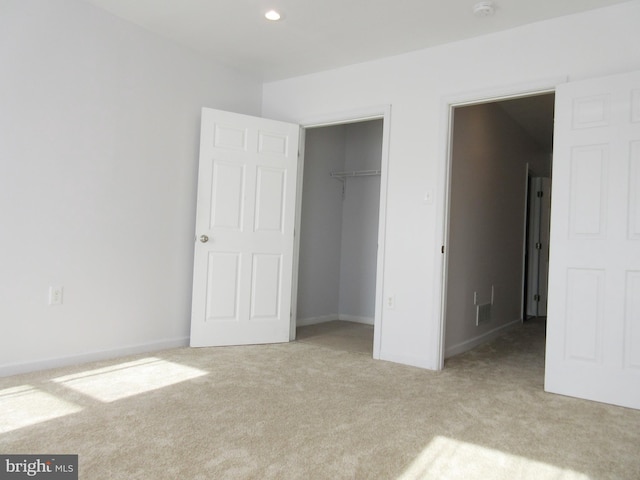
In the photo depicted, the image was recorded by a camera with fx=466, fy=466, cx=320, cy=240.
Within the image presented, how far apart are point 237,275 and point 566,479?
293 centimetres

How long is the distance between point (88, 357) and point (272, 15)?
9.18 ft

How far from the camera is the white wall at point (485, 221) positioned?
4.19 metres

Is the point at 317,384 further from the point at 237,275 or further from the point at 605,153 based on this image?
the point at 605,153

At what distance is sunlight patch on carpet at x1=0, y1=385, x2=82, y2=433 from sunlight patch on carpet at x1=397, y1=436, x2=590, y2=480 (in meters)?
1.73

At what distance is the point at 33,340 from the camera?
10.1 ft

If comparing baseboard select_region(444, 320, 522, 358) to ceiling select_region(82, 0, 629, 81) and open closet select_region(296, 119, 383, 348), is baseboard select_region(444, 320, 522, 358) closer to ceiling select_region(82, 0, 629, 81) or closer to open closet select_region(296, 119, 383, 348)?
open closet select_region(296, 119, 383, 348)

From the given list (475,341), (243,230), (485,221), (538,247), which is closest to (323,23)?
(243,230)

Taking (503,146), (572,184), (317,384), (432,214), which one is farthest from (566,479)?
Answer: (503,146)

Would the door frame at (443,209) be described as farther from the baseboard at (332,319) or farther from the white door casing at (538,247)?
the white door casing at (538,247)

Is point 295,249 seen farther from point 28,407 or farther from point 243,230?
point 28,407

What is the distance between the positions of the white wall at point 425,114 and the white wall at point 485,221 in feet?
1.60

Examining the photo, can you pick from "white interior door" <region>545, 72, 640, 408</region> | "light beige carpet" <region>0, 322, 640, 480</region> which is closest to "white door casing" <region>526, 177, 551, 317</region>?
"light beige carpet" <region>0, 322, 640, 480</region>

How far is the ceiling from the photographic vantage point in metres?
3.11

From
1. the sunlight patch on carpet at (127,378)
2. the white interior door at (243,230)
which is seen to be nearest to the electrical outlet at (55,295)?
the sunlight patch on carpet at (127,378)
